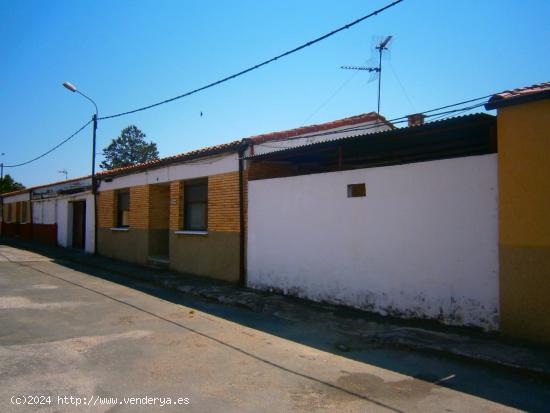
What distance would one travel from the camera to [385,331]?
653 centimetres

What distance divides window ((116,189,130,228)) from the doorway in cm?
470

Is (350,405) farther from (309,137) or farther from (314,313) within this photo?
(309,137)

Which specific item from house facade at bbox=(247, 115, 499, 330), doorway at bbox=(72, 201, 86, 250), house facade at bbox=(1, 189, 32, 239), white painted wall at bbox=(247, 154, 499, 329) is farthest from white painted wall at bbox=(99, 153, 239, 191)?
house facade at bbox=(1, 189, 32, 239)

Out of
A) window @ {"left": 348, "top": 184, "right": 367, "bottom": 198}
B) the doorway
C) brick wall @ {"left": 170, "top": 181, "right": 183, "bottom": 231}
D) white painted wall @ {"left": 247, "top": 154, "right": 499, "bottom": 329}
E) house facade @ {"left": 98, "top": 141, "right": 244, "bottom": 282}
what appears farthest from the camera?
the doorway

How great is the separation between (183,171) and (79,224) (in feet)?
35.9

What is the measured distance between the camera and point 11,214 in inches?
1222

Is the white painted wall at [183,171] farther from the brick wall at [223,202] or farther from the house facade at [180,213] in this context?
the brick wall at [223,202]

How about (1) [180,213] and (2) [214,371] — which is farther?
(1) [180,213]

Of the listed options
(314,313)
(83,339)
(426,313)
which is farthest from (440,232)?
(83,339)

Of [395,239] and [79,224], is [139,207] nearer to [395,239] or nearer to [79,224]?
[79,224]

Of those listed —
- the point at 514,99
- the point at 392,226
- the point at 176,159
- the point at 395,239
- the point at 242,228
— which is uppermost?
the point at 176,159

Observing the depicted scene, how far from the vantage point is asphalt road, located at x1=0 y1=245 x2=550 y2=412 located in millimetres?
4012

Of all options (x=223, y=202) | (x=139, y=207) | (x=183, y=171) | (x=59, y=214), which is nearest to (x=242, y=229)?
(x=223, y=202)

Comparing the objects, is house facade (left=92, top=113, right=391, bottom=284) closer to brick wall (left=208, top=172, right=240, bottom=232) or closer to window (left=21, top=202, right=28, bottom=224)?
brick wall (left=208, top=172, right=240, bottom=232)
